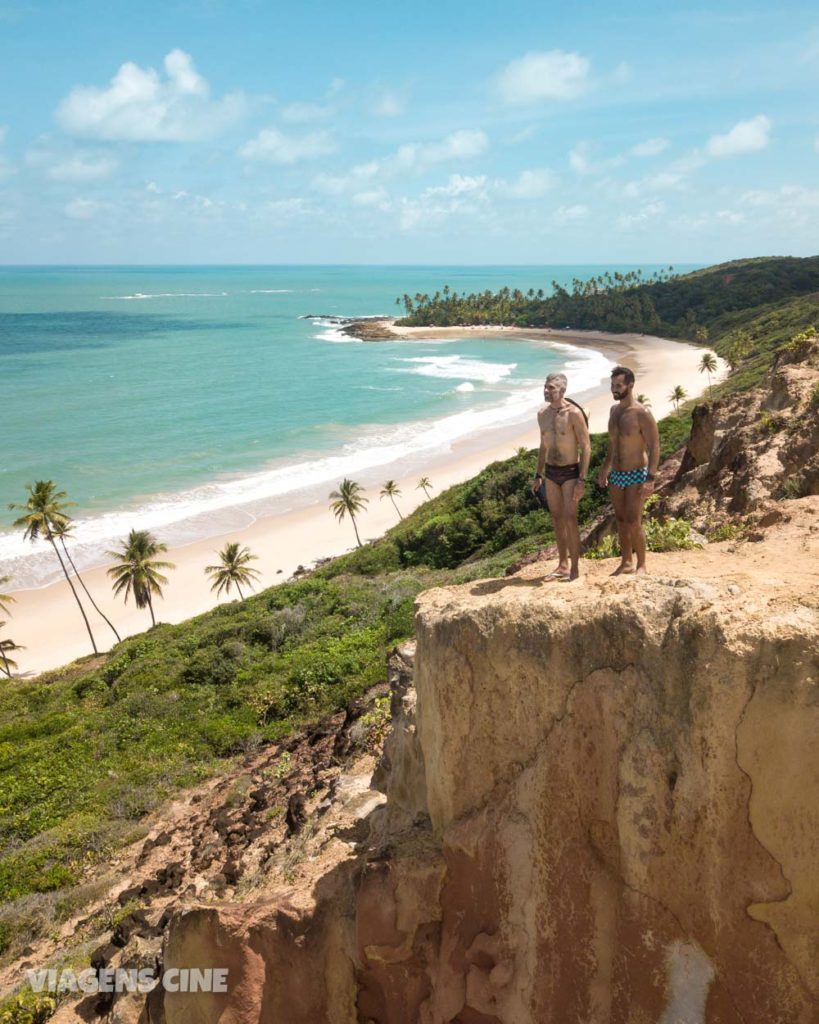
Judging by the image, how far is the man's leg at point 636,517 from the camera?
773 cm

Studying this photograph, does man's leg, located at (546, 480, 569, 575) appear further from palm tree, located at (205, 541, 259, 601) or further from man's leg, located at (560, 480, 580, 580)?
palm tree, located at (205, 541, 259, 601)

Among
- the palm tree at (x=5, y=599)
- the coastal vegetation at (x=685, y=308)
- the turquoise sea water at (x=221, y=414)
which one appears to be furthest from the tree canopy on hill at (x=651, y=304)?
A: the palm tree at (x=5, y=599)

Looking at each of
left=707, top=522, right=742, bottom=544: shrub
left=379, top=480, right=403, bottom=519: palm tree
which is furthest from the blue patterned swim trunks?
left=379, top=480, right=403, bottom=519: palm tree

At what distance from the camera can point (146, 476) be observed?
49000 millimetres

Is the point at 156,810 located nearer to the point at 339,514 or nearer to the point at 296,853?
the point at 296,853

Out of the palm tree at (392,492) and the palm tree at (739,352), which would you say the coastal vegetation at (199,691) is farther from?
the palm tree at (739,352)

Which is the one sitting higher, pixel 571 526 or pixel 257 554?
pixel 571 526

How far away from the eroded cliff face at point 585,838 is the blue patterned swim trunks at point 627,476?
957 mm

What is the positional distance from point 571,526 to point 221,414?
198 ft

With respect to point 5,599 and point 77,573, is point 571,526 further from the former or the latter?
point 77,573

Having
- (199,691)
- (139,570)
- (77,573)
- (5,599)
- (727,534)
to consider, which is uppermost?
(727,534)

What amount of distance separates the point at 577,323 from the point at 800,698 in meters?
128

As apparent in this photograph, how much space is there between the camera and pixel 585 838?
652 cm

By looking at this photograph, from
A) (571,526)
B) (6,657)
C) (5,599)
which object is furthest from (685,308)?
(571,526)
